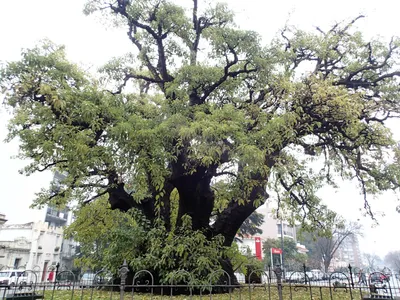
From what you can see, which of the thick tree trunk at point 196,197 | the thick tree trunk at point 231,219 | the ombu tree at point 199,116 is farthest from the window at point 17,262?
the thick tree trunk at point 231,219

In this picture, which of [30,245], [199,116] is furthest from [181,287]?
[30,245]

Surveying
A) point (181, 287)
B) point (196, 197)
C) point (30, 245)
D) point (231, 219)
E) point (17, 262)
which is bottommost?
point (181, 287)

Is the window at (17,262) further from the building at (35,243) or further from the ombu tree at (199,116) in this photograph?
the ombu tree at (199,116)

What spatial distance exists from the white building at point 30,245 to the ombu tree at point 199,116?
66.4 feet

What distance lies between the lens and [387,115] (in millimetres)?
9422

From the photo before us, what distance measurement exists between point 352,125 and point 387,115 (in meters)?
2.73

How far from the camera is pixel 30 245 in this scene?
28.1m

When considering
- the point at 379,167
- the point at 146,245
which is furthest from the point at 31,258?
the point at 379,167

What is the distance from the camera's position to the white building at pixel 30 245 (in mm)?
25688

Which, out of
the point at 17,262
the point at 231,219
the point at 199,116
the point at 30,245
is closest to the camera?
the point at 199,116

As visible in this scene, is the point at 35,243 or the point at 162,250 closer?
the point at 162,250

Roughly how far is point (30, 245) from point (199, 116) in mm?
28136

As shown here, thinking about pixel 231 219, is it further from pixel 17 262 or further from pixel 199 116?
pixel 17 262

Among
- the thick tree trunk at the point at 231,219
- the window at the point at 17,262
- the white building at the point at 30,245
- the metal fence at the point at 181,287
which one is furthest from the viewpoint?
the window at the point at 17,262
